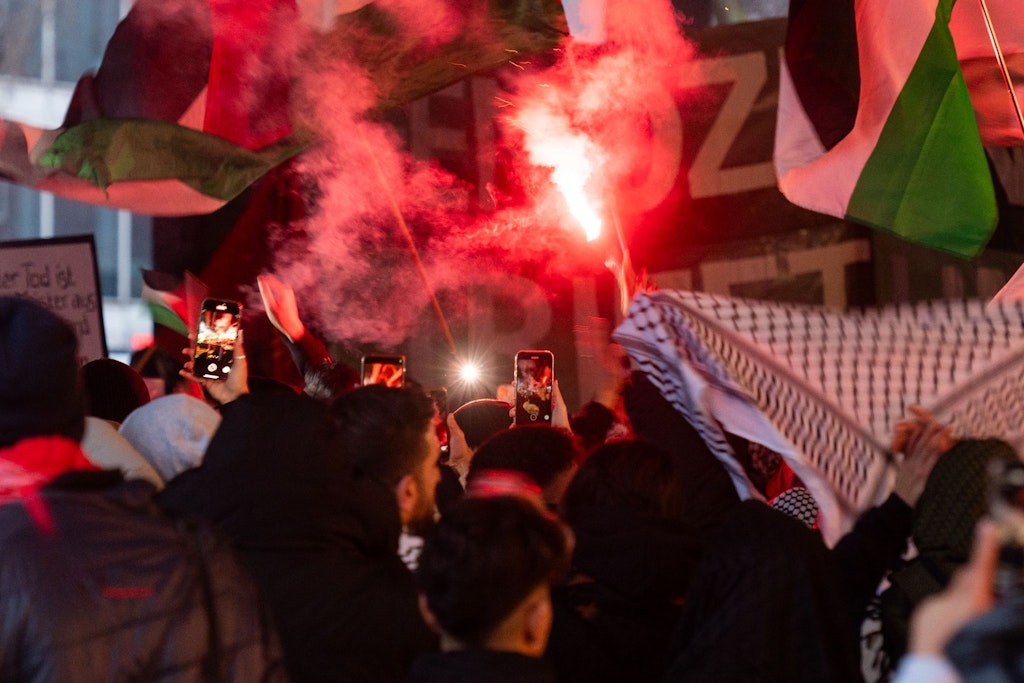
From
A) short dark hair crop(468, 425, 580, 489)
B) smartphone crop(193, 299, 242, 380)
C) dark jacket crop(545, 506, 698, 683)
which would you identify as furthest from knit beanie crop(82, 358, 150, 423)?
dark jacket crop(545, 506, 698, 683)

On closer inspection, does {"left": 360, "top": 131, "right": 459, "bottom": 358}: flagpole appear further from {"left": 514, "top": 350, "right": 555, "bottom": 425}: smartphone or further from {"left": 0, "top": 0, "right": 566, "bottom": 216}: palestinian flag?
{"left": 514, "top": 350, "right": 555, "bottom": 425}: smartphone

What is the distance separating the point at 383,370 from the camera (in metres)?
4.52

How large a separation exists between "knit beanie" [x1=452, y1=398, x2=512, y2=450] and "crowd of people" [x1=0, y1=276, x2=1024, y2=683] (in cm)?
130

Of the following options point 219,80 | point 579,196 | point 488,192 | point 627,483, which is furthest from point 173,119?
point 627,483

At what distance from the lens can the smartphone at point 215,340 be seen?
425 cm

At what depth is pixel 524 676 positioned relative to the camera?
192 cm

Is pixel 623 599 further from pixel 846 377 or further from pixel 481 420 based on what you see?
pixel 481 420

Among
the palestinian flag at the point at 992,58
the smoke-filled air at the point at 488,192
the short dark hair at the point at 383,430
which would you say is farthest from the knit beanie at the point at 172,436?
the smoke-filled air at the point at 488,192

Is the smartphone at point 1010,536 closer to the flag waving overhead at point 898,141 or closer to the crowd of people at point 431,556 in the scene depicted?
the crowd of people at point 431,556

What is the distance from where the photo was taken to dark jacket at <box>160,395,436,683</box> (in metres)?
2.28

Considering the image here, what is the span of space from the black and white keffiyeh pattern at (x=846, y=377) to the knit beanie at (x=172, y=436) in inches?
56.0

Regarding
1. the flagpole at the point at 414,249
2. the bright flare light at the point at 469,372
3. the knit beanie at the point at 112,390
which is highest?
the flagpole at the point at 414,249

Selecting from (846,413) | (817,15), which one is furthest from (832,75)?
(846,413)

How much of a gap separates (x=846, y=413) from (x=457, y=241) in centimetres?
564
